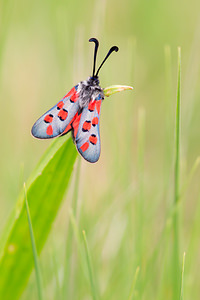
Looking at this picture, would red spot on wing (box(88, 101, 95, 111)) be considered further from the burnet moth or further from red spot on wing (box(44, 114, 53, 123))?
red spot on wing (box(44, 114, 53, 123))

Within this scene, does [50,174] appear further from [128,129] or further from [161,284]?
[128,129]

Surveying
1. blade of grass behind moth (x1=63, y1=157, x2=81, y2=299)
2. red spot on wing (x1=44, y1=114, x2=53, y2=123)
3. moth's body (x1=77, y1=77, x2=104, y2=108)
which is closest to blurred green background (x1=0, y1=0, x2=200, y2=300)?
blade of grass behind moth (x1=63, y1=157, x2=81, y2=299)

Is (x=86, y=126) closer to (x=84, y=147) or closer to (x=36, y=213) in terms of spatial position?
(x=84, y=147)

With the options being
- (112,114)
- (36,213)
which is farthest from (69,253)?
(112,114)

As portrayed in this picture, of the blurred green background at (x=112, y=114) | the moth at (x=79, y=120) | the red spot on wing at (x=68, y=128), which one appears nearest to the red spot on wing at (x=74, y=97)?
the moth at (x=79, y=120)

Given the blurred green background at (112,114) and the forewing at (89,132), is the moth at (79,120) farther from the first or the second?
the blurred green background at (112,114)

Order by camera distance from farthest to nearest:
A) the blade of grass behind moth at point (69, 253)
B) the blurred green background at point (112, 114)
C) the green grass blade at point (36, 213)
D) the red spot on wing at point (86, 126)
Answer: the blurred green background at point (112, 114)
the blade of grass behind moth at point (69, 253)
the red spot on wing at point (86, 126)
the green grass blade at point (36, 213)

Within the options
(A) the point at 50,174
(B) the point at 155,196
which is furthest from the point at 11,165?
(A) the point at 50,174
